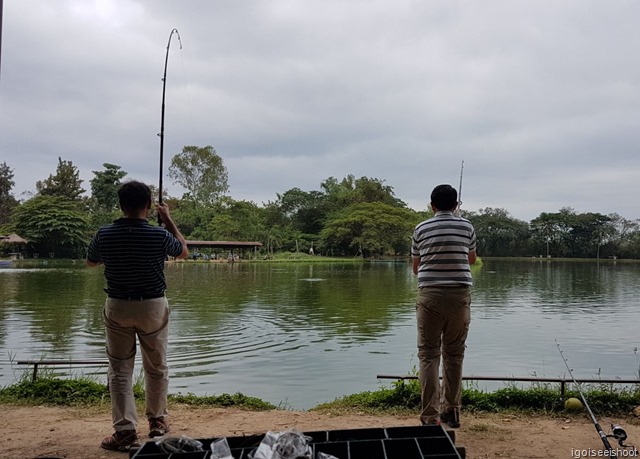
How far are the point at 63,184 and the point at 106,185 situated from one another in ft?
12.8

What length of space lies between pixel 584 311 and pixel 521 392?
10911 millimetres

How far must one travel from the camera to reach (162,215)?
321 cm

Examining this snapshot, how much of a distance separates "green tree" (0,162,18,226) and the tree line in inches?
3.1

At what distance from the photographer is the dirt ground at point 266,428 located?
2820 mm

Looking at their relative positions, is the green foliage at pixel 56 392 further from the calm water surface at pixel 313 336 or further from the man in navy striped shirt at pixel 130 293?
the calm water surface at pixel 313 336

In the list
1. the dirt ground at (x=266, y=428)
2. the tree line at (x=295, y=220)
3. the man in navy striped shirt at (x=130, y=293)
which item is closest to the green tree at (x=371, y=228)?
the tree line at (x=295, y=220)

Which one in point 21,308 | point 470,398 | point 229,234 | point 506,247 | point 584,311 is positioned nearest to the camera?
point 470,398

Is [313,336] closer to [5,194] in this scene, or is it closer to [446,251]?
[446,251]

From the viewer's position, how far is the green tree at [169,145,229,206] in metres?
49.3

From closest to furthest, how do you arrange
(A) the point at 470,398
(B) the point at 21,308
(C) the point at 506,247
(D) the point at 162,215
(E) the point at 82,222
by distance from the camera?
(D) the point at 162,215, (A) the point at 470,398, (B) the point at 21,308, (E) the point at 82,222, (C) the point at 506,247

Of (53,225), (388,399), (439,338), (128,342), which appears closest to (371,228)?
(53,225)

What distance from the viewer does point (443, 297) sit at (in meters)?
2.96

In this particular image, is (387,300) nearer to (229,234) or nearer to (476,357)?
(476,357)

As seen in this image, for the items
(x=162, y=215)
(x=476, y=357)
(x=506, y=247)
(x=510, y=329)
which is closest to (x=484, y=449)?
(x=162, y=215)
